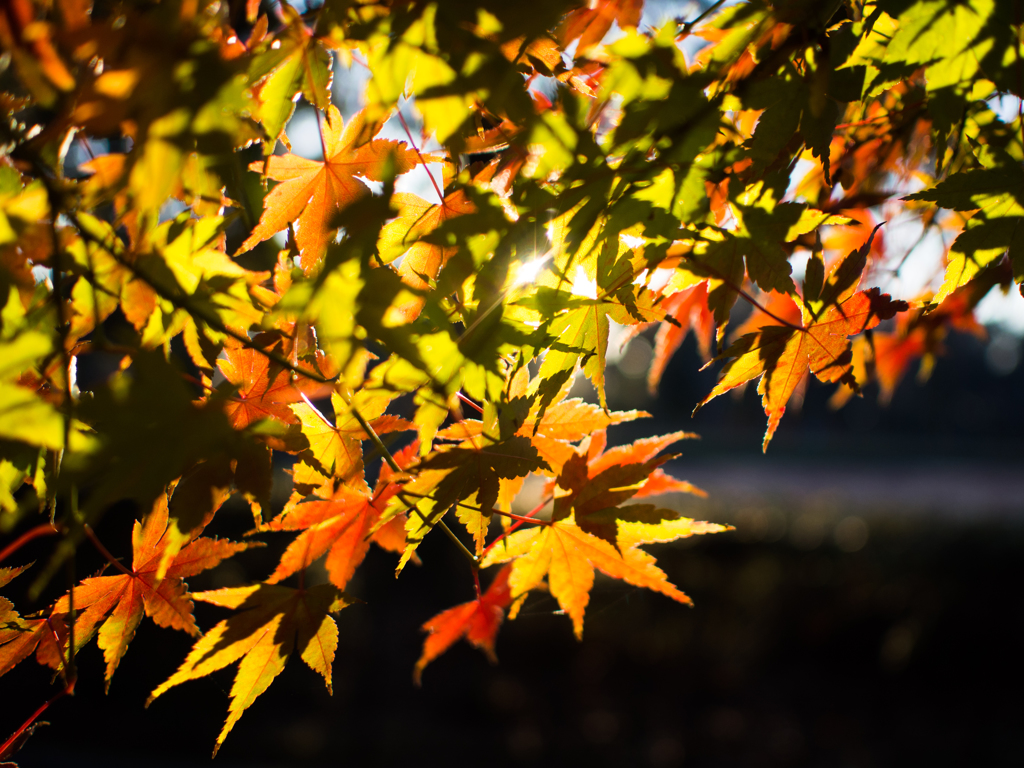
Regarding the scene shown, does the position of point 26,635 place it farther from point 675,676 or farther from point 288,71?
point 675,676

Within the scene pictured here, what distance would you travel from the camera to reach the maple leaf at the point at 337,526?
3.10ft

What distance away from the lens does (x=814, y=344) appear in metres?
0.98

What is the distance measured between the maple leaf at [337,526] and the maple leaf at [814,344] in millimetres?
500

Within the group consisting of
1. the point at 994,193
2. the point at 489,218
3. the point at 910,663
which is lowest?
the point at 910,663

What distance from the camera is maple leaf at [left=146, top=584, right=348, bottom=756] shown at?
36.6 inches

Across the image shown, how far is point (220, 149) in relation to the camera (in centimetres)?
57

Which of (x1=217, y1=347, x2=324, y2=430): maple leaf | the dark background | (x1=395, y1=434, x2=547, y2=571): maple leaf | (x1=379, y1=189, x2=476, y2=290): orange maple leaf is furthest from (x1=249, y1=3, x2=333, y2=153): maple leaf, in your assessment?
the dark background

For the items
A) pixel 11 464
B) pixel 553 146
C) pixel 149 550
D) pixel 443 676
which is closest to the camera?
pixel 553 146

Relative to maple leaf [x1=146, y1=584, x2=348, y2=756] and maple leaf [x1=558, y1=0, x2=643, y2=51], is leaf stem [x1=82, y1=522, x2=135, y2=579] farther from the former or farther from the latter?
maple leaf [x1=558, y1=0, x2=643, y2=51]

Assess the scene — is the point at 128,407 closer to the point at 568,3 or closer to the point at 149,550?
the point at 149,550

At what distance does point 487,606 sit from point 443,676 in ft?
14.4

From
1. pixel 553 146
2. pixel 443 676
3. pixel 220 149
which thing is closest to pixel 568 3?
pixel 553 146

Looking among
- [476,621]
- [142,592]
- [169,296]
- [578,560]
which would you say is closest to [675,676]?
[476,621]

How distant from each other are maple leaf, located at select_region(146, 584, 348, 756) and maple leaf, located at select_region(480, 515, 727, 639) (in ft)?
0.87
